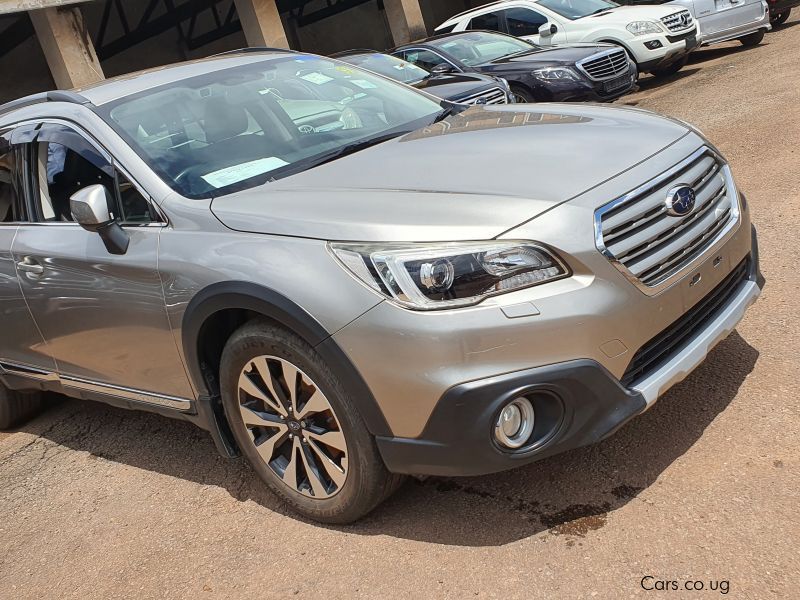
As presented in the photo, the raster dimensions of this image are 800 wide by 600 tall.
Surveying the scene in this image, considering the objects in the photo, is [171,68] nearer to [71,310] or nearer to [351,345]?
[71,310]

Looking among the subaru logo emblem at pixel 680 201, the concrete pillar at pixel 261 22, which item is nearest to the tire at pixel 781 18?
the concrete pillar at pixel 261 22

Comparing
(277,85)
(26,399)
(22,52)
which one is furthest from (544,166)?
(22,52)

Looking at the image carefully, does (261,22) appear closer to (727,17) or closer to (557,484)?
(727,17)

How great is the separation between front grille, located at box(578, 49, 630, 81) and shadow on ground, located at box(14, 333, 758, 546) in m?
7.73

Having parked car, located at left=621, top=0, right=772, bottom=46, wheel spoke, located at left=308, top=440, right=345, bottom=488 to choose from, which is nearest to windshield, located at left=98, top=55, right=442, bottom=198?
wheel spoke, located at left=308, top=440, right=345, bottom=488

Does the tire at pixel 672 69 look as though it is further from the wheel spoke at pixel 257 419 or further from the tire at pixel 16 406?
the wheel spoke at pixel 257 419

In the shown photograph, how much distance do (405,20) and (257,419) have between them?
20173mm

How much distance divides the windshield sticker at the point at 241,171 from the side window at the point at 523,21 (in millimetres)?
10898

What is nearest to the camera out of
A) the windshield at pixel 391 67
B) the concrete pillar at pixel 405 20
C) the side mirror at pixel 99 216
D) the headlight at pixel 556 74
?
the side mirror at pixel 99 216

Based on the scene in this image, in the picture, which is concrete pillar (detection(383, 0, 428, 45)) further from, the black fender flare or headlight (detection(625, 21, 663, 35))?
the black fender flare

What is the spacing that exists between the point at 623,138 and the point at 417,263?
Result: 1.10 meters

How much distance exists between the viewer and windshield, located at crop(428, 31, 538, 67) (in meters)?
12.1

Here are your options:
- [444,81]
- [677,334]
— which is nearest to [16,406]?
[677,334]

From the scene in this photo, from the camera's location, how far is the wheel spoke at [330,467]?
10.6ft
